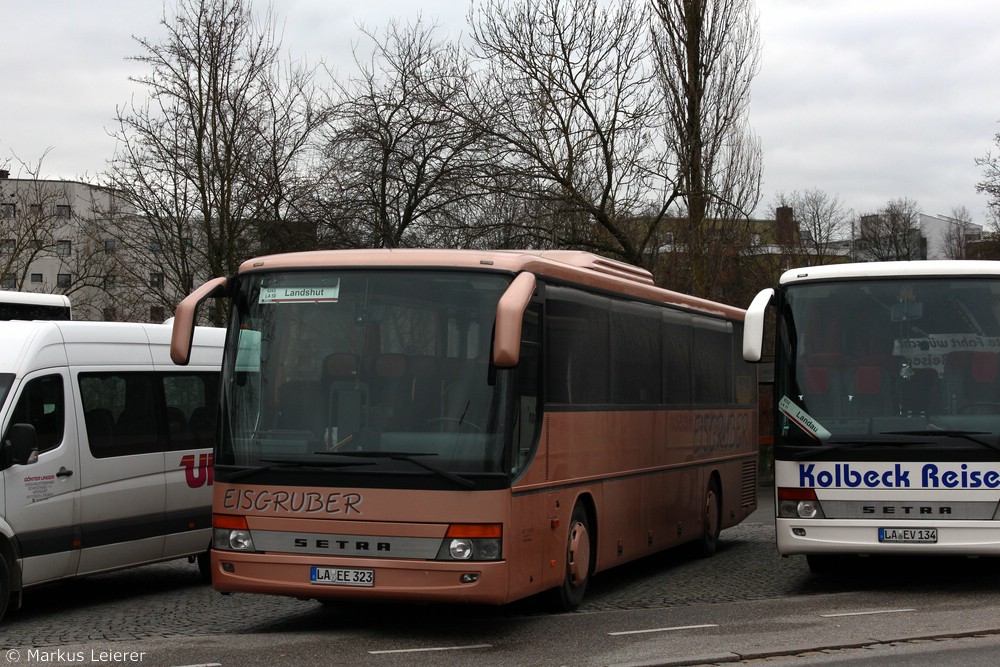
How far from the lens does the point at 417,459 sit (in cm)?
935

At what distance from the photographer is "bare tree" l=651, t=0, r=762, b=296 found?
2816cm

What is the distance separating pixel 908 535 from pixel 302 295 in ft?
19.0

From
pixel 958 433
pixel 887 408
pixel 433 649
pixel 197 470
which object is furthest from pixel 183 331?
pixel 958 433

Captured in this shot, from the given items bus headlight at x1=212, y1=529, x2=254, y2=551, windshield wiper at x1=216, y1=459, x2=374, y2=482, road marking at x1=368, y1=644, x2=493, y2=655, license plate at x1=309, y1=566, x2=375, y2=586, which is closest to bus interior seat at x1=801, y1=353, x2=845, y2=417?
road marking at x1=368, y1=644, x2=493, y2=655

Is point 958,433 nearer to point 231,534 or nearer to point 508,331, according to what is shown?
point 508,331

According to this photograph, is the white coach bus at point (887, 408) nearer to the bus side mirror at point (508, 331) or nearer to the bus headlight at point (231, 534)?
the bus side mirror at point (508, 331)

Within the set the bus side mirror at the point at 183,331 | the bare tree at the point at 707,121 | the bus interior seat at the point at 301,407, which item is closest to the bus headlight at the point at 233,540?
the bus interior seat at the point at 301,407

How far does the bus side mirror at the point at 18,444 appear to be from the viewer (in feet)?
34.7

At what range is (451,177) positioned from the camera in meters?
26.2

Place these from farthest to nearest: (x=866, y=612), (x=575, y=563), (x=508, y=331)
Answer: (x=575, y=563)
(x=866, y=612)
(x=508, y=331)

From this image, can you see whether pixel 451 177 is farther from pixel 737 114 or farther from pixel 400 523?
pixel 400 523

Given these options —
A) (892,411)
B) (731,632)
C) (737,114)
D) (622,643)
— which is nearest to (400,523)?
(622,643)

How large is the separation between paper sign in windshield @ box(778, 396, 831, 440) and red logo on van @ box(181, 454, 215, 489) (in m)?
5.83

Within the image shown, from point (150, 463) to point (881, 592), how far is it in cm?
709
